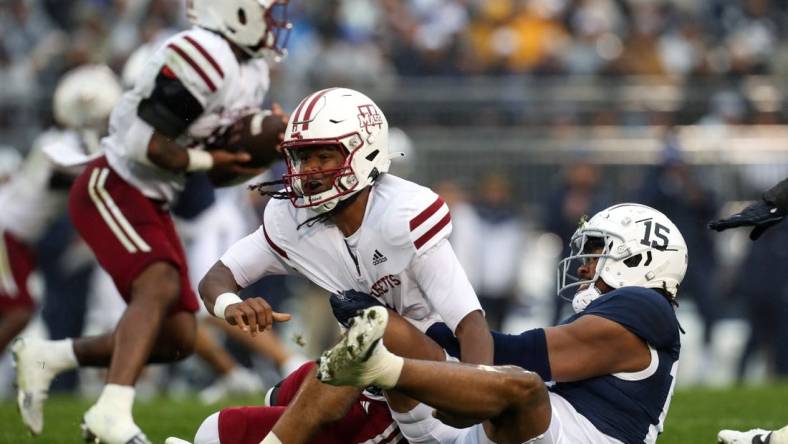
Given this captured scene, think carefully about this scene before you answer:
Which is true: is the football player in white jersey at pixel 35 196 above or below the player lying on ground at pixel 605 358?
below

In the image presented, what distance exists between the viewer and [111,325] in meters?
11.3

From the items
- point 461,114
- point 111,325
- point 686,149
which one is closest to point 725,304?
point 686,149

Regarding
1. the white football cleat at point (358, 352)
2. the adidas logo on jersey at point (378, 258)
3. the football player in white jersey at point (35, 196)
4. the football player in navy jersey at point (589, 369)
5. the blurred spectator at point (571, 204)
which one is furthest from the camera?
the blurred spectator at point (571, 204)

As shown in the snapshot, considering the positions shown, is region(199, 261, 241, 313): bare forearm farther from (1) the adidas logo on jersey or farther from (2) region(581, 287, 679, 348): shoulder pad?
(2) region(581, 287, 679, 348): shoulder pad

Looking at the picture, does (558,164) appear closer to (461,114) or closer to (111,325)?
(461,114)

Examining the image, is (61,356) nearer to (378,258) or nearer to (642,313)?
(378,258)

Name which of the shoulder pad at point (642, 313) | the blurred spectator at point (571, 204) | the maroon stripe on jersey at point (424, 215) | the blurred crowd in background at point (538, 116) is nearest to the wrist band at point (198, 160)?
the maroon stripe on jersey at point (424, 215)

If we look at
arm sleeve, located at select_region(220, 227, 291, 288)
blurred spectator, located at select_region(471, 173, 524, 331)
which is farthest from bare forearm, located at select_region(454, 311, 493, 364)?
blurred spectator, located at select_region(471, 173, 524, 331)

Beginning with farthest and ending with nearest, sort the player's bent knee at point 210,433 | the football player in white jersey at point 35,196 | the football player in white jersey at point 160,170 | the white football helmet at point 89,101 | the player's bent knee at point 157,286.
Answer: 1. the white football helmet at point 89,101
2. the football player in white jersey at point 35,196
3. the football player in white jersey at point 160,170
4. the player's bent knee at point 157,286
5. the player's bent knee at point 210,433

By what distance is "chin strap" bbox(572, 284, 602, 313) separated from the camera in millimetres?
4832

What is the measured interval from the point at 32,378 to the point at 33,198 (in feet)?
7.46

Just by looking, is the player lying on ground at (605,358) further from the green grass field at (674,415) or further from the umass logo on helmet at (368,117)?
the green grass field at (674,415)

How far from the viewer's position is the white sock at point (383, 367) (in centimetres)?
383

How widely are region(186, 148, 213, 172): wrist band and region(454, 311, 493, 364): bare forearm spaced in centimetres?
205
